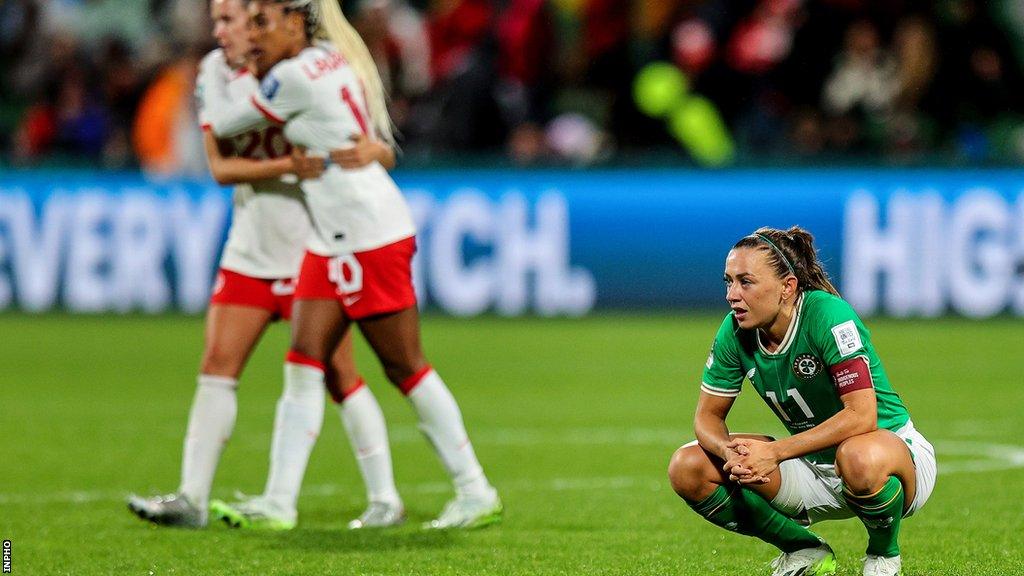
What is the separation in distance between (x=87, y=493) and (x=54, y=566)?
1.79 m

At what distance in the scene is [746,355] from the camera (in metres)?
5.16

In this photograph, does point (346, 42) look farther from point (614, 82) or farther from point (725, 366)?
point (614, 82)

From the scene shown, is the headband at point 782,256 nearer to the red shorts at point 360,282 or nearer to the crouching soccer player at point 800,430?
the crouching soccer player at point 800,430

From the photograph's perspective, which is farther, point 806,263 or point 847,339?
point 806,263

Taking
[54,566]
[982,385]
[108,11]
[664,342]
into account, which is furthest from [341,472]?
[108,11]

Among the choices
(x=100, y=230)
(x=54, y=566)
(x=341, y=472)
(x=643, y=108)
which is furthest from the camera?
(x=643, y=108)

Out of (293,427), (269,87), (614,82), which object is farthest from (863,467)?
(614,82)

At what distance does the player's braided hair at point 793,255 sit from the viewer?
5.06 metres

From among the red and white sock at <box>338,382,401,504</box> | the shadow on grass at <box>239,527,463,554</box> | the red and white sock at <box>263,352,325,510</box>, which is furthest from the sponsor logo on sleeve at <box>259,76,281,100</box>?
the shadow on grass at <box>239,527,463,554</box>

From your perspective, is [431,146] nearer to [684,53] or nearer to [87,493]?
[684,53]

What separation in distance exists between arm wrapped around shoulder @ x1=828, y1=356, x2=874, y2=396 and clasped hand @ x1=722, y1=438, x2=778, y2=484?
0.91 feet

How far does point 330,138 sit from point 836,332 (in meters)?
2.22

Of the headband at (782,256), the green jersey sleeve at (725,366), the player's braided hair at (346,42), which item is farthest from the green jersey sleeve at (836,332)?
the player's braided hair at (346,42)

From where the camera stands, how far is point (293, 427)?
20.9ft
